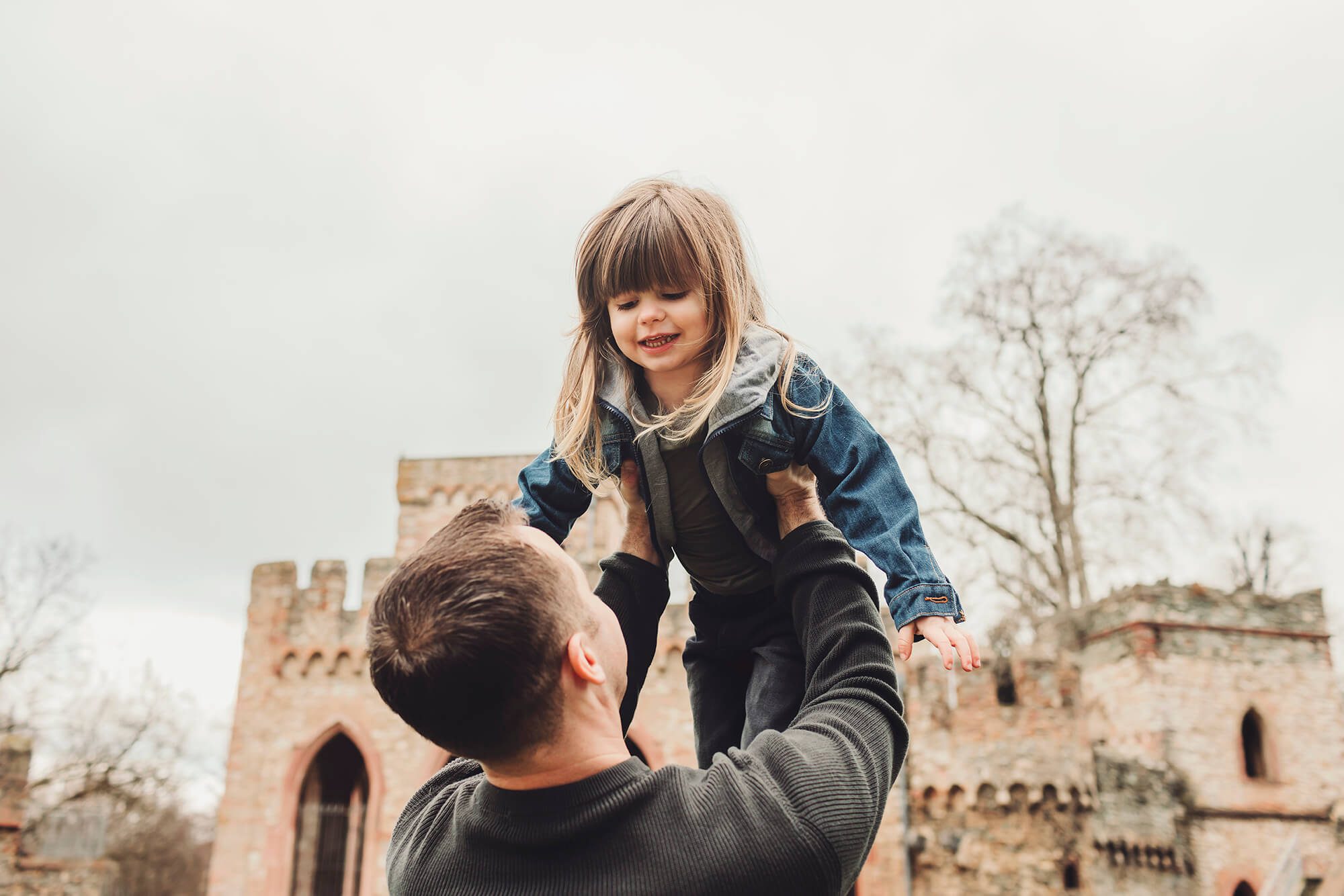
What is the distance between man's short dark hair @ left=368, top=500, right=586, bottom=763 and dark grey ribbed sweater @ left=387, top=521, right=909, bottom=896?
0.44 feet

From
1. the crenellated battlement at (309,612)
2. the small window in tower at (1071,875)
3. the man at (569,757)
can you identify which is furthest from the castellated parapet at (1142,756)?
the man at (569,757)

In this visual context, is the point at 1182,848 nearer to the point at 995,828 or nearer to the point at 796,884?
the point at 995,828

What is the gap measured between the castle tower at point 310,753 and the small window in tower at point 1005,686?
4472 mm

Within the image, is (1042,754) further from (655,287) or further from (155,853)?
(155,853)

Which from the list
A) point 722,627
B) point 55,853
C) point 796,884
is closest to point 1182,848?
point 722,627

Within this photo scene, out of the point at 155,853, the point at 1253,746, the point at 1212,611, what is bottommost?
the point at 155,853

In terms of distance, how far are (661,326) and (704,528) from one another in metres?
0.48

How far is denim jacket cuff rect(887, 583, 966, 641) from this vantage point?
7.00 feet

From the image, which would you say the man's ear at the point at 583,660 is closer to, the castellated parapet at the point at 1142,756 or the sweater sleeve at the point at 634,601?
the sweater sleeve at the point at 634,601

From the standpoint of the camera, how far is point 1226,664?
13.3 m

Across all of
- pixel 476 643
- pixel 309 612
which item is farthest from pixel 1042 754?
pixel 476 643

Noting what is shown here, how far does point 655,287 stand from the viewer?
95.0 inches

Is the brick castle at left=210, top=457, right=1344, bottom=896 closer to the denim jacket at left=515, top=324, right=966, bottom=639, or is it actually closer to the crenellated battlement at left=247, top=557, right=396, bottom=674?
the crenellated battlement at left=247, top=557, right=396, bottom=674

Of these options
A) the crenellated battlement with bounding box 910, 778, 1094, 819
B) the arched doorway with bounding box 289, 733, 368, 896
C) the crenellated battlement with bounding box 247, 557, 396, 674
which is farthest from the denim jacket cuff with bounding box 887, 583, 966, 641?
the arched doorway with bounding box 289, 733, 368, 896
